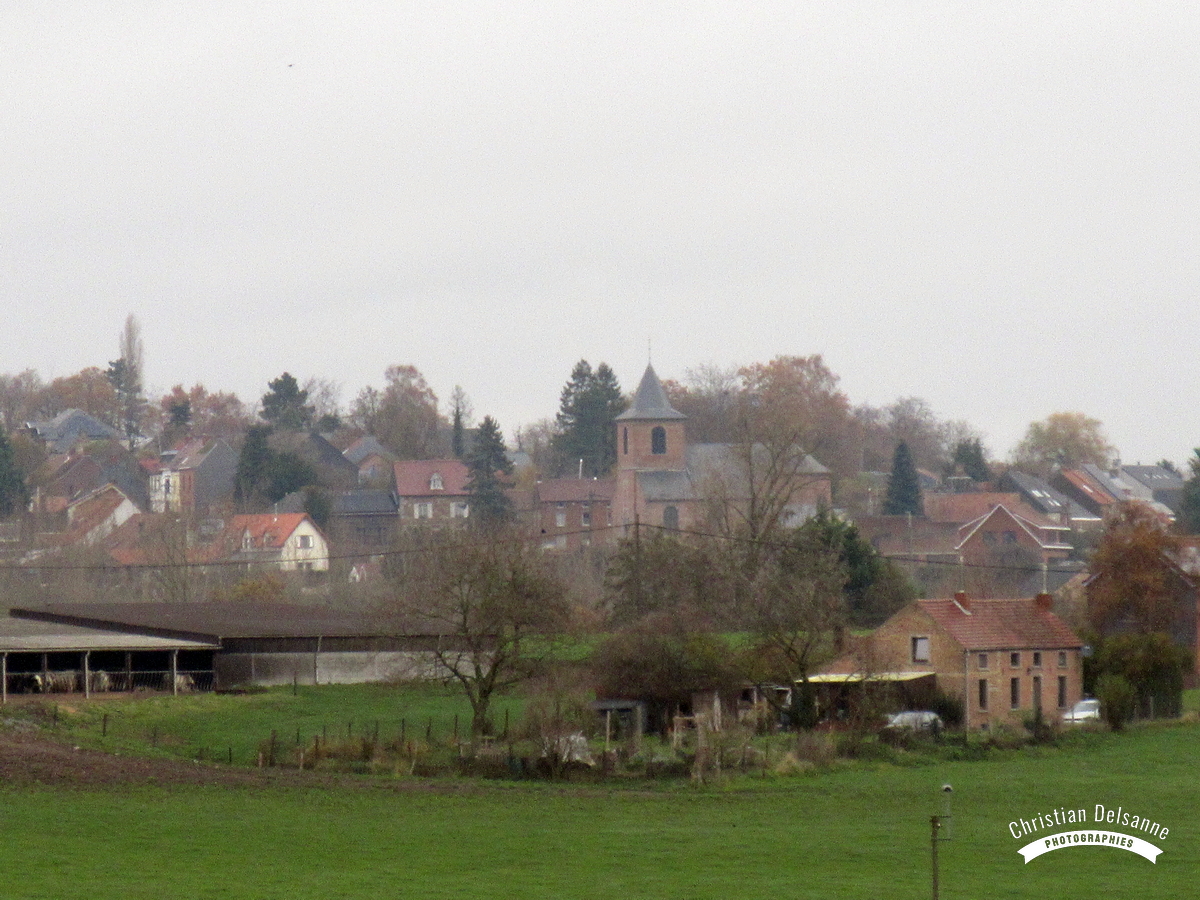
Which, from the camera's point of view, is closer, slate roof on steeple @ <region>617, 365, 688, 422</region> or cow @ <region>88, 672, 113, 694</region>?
cow @ <region>88, 672, 113, 694</region>

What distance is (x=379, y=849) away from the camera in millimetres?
24375

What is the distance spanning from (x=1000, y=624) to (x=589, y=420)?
95180 millimetres

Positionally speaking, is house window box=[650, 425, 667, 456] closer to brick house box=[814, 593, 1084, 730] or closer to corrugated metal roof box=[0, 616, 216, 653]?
brick house box=[814, 593, 1084, 730]

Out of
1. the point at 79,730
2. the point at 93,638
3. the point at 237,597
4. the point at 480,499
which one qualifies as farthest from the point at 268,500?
the point at 79,730

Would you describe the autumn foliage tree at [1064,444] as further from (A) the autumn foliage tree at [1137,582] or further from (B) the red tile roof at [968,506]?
(A) the autumn foliage tree at [1137,582]

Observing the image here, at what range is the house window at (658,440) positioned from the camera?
126 meters

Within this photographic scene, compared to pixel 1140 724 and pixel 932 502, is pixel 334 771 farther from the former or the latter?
pixel 932 502

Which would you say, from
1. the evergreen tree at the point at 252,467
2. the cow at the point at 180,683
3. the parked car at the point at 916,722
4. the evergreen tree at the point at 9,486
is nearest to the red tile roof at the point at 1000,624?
the parked car at the point at 916,722

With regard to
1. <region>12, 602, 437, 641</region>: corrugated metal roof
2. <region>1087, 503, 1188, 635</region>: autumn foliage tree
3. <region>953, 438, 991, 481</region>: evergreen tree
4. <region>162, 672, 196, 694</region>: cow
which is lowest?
<region>162, 672, 196, 694</region>: cow

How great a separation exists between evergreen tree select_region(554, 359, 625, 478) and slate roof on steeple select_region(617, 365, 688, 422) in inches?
628

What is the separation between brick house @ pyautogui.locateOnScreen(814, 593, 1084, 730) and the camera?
49.5m

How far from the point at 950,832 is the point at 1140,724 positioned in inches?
916

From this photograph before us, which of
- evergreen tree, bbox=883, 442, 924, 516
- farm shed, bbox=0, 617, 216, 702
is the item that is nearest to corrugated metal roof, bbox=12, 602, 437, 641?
farm shed, bbox=0, 617, 216, 702

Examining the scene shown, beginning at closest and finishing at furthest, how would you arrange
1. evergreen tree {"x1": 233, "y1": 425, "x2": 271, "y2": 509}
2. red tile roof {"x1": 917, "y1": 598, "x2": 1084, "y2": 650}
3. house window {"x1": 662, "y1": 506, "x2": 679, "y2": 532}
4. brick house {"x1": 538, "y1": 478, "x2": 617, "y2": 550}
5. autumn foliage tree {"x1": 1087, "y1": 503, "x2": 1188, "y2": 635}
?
red tile roof {"x1": 917, "y1": 598, "x2": 1084, "y2": 650}
autumn foliage tree {"x1": 1087, "y1": 503, "x2": 1188, "y2": 635}
evergreen tree {"x1": 233, "y1": 425, "x2": 271, "y2": 509}
house window {"x1": 662, "y1": 506, "x2": 679, "y2": 532}
brick house {"x1": 538, "y1": 478, "x2": 617, "y2": 550}
